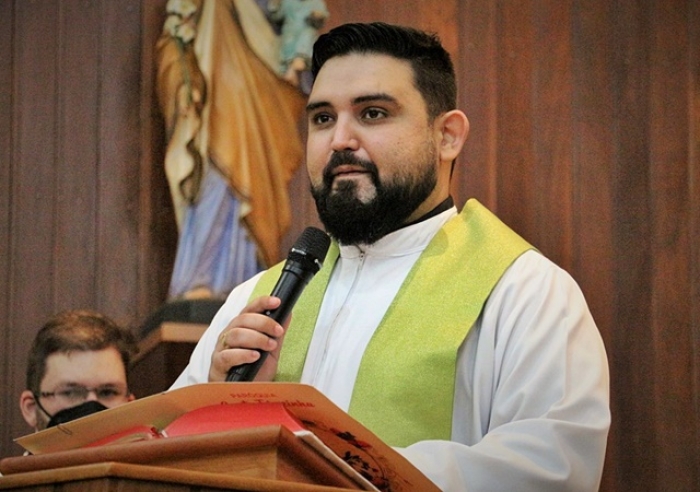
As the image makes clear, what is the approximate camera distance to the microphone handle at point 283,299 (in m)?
2.57

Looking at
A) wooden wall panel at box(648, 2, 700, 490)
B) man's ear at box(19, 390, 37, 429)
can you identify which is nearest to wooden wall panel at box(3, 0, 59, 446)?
→ man's ear at box(19, 390, 37, 429)

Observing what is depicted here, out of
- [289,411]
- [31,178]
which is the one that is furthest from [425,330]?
[31,178]

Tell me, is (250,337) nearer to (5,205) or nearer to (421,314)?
(421,314)

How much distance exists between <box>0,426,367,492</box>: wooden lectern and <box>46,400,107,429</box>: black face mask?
3.59ft

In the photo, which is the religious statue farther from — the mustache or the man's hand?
the man's hand

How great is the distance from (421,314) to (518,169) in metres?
2.61

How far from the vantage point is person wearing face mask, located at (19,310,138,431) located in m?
3.60

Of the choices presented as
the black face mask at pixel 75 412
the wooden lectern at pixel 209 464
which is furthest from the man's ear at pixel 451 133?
the wooden lectern at pixel 209 464

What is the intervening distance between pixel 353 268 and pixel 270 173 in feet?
7.20

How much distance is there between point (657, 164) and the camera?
213 inches

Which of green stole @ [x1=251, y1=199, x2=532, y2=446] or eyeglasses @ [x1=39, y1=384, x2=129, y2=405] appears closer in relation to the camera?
green stole @ [x1=251, y1=199, x2=532, y2=446]

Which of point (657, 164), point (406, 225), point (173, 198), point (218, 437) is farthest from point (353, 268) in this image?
point (657, 164)

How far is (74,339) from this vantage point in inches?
145

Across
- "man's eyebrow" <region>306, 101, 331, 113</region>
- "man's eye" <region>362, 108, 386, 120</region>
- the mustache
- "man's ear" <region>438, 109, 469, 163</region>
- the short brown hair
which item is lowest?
the short brown hair
